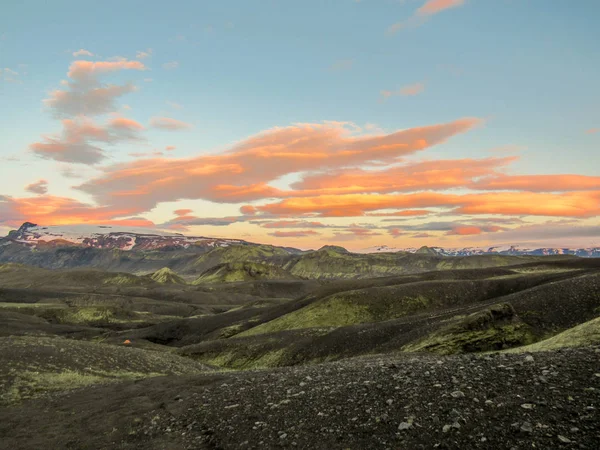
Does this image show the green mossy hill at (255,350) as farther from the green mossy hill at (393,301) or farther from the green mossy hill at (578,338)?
the green mossy hill at (578,338)

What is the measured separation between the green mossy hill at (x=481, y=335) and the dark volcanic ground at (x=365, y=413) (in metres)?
24.3

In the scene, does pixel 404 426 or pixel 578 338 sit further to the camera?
pixel 578 338

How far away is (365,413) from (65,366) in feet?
112

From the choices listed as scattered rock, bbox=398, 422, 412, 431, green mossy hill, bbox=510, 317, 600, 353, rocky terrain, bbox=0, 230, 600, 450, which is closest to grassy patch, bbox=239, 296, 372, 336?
rocky terrain, bbox=0, 230, 600, 450

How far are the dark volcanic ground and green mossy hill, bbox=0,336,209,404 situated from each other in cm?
732

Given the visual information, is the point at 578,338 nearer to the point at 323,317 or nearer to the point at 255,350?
the point at 255,350

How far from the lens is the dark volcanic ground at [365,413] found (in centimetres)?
1098

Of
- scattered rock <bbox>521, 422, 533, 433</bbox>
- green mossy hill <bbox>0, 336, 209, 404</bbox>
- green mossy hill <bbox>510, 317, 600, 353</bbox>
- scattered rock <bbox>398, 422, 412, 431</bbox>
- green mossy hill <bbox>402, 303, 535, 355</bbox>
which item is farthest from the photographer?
green mossy hill <bbox>402, 303, 535, 355</bbox>

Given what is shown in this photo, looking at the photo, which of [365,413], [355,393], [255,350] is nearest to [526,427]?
[365,413]

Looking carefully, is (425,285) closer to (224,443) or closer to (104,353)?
(104,353)

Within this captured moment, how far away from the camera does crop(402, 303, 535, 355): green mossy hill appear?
4097cm

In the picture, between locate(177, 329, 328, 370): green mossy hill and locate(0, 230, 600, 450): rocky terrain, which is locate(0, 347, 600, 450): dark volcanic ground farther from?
locate(177, 329, 328, 370): green mossy hill

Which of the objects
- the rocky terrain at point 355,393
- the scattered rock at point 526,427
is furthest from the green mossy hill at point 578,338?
the scattered rock at point 526,427

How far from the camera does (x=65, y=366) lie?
119 ft
